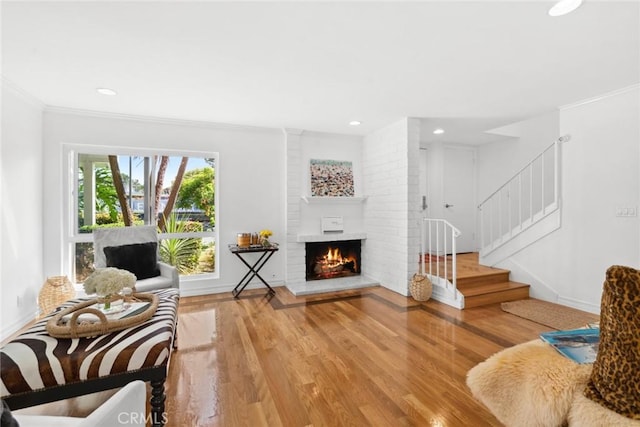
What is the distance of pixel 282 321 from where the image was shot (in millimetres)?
3084

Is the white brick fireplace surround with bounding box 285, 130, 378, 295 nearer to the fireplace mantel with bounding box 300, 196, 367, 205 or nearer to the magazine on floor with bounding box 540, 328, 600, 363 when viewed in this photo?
the fireplace mantel with bounding box 300, 196, 367, 205

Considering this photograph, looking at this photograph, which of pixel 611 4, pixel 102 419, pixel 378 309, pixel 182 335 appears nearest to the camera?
pixel 102 419

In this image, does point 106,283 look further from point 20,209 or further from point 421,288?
point 421,288

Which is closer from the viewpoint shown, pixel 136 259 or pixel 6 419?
pixel 6 419

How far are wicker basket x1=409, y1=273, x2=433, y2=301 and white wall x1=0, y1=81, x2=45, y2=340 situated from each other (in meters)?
4.30

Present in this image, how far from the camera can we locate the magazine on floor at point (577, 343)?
1.10 m

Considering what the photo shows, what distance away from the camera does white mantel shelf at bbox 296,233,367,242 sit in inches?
177

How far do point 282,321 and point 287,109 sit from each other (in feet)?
8.07

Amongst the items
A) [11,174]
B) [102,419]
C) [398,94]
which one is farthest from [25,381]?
[398,94]

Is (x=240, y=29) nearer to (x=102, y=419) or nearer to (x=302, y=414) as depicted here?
(x=102, y=419)

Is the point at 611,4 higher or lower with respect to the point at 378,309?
higher

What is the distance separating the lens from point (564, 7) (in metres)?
1.74

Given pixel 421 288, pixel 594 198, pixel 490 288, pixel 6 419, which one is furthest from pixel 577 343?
pixel 594 198

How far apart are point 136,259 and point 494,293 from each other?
13.8 ft
